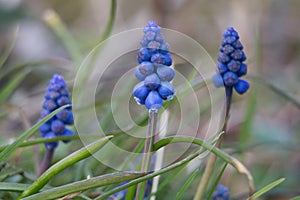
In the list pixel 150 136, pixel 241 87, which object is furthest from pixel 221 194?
pixel 150 136

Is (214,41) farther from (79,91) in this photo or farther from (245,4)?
(79,91)

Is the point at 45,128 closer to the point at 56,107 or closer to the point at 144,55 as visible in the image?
the point at 56,107

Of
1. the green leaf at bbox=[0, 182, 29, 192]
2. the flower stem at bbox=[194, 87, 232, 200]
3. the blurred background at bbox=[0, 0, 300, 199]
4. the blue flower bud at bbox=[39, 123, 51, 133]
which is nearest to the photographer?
the green leaf at bbox=[0, 182, 29, 192]

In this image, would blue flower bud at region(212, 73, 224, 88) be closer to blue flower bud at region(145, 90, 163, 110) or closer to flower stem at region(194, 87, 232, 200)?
flower stem at region(194, 87, 232, 200)

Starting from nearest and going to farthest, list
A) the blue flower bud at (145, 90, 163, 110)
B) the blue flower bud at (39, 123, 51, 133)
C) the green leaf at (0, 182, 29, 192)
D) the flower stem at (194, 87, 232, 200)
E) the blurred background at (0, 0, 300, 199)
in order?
the blue flower bud at (145, 90, 163, 110)
the green leaf at (0, 182, 29, 192)
the flower stem at (194, 87, 232, 200)
the blue flower bud at (39, 123, 51, 133)
the blurred background at (0, 0, 300, 199)

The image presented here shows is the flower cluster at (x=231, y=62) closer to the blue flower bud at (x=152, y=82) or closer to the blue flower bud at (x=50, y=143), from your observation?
the blue flower bud at (x=152, y=82)

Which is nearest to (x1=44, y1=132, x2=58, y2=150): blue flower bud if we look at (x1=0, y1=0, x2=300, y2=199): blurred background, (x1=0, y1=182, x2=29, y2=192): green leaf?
(x1=0, y1=182, x2=29, y2=192): green leaf
